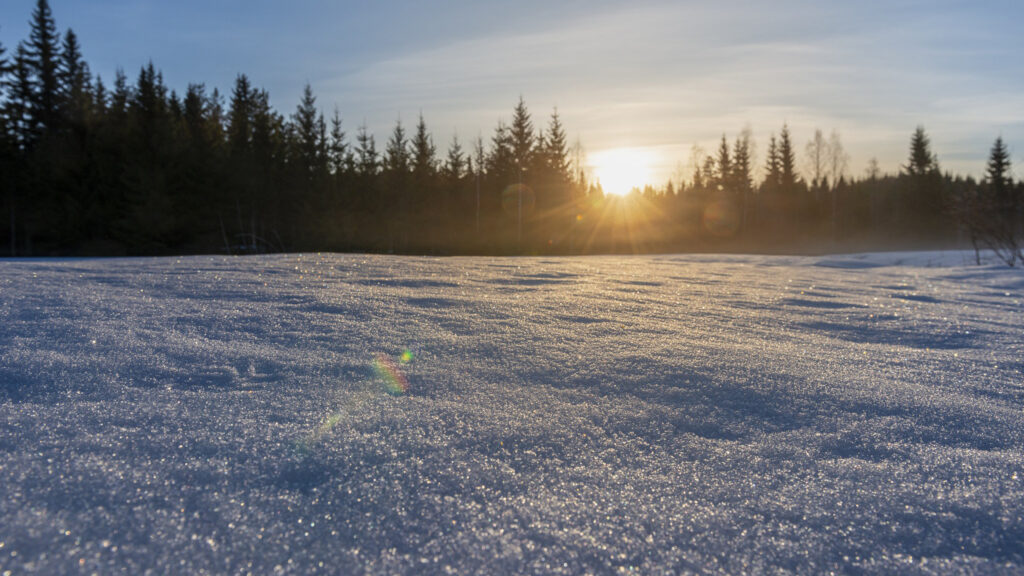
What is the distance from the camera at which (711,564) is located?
3.08ft

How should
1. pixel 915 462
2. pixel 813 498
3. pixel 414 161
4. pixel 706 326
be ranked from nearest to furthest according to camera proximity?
pixel 813 498 < pixel 915 462 < pixel 706 326 < pixel 414 161

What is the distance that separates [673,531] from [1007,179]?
191 ft

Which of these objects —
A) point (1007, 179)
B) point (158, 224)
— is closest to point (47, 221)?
point (158, 224)

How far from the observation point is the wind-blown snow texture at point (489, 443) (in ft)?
3.13

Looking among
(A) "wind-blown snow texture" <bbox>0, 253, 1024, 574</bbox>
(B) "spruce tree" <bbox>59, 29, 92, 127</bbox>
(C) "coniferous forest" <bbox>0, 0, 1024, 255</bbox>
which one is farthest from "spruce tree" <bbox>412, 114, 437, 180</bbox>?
(A) "wind-blown snow texture" <bbox>0, 253, 1024, 574</bbox>

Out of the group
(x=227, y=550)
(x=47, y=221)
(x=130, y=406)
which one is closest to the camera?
(x=227, y=550)

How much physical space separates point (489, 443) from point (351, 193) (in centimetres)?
3632

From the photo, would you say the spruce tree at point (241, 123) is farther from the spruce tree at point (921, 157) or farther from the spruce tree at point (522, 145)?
the spruce tree at point (921, 157)

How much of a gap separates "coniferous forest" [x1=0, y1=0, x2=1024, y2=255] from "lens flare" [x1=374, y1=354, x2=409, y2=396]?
526 inches

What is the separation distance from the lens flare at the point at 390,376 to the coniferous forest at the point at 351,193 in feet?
43.8

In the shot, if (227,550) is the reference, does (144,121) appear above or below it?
above

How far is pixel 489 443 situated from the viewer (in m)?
1.38

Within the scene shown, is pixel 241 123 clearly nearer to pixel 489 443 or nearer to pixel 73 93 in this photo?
pixel 73 93

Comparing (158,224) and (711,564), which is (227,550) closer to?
(711,564)
